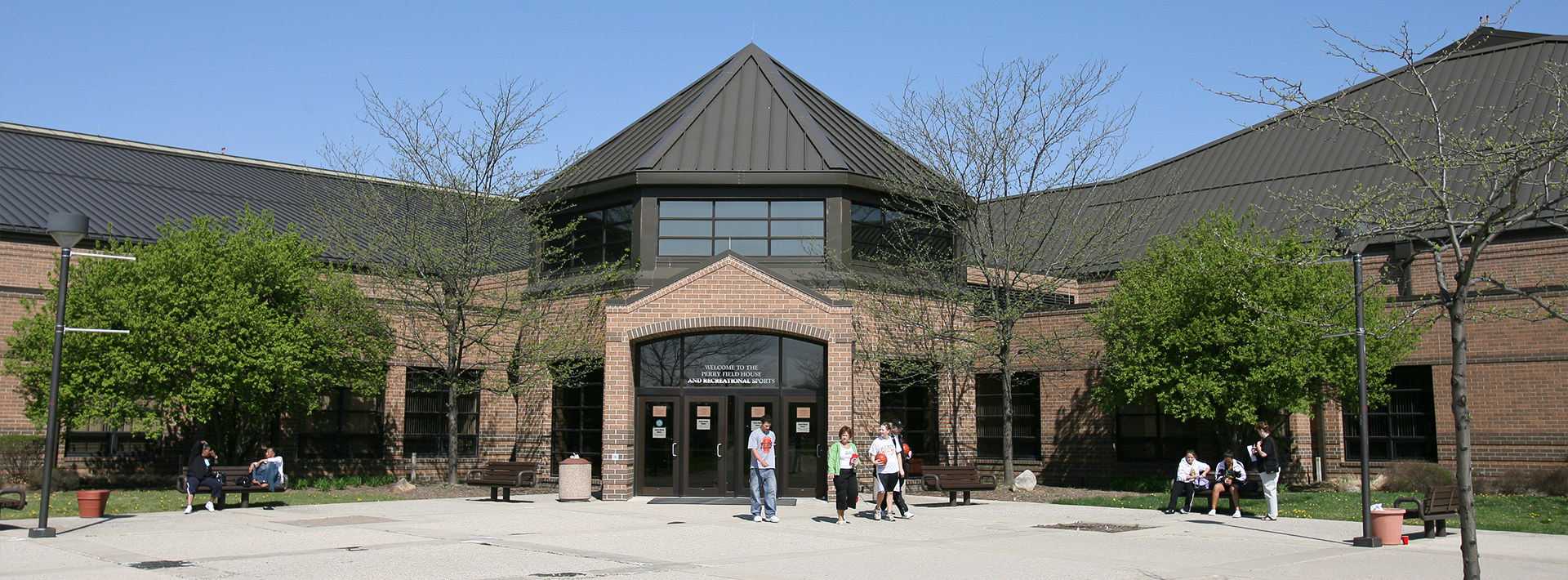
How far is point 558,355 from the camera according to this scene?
24844 millimetres

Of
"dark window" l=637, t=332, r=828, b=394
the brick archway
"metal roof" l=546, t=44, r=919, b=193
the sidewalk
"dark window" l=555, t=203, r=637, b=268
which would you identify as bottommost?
the sidewalk

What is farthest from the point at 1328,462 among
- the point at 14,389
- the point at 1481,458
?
the point at 14,389

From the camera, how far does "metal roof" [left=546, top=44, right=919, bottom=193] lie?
82.9ft

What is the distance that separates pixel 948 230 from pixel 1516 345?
1264cm

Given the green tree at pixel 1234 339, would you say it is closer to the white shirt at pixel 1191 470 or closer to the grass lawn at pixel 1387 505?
the grass lawn at pixel 1387 505

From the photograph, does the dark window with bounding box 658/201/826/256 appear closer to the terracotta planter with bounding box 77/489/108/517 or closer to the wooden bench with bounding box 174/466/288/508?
the wooden bench with bounding box 174/466/288/508

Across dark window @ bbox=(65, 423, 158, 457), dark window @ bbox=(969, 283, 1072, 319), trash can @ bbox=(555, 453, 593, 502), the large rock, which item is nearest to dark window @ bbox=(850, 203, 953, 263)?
dark window @ bbox=(969, 283, 1072, 319)

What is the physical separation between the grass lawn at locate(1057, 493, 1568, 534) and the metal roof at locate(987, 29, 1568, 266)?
7444 mm

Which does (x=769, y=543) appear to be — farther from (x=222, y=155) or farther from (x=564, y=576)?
(x=222, y=155)

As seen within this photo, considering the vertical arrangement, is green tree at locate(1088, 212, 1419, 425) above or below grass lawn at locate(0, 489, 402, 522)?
above

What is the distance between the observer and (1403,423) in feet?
87.1

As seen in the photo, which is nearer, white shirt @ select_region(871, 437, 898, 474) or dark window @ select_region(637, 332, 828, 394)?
white shirt @ select_region(871, 437, 898, 474)

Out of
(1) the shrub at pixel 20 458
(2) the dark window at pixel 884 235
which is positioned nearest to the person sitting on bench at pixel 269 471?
(1) the shrub at pixel 20 458

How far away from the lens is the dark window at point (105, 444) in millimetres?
25984
